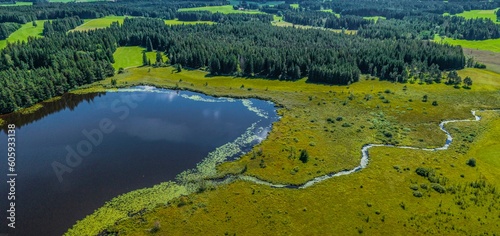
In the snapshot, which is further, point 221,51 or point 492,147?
point 221,51

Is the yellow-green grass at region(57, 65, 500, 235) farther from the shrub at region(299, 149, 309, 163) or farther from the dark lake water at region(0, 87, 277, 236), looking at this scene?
the dark lake water at region(0, 87, 277, 236)

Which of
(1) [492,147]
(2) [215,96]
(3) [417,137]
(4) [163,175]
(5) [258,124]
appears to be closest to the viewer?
(4) [163,175]

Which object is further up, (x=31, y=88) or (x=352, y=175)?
(x=31, y=88)

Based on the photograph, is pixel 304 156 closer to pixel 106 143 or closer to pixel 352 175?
pixel 352 175

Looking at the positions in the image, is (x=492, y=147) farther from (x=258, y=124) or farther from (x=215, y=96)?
(x=215, y=96)

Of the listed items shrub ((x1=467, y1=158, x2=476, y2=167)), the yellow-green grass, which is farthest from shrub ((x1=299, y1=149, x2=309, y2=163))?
shrub ((x1=467, y1=158, x2=476, y2=167))

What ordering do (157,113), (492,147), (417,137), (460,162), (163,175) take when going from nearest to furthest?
(163,175), (460,162), (492,147), (417,137), (157,113)

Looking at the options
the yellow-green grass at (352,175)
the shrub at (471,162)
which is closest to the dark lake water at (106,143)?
the yellow-green grass at (352,175)

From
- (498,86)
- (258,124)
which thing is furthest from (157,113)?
(498,86)
